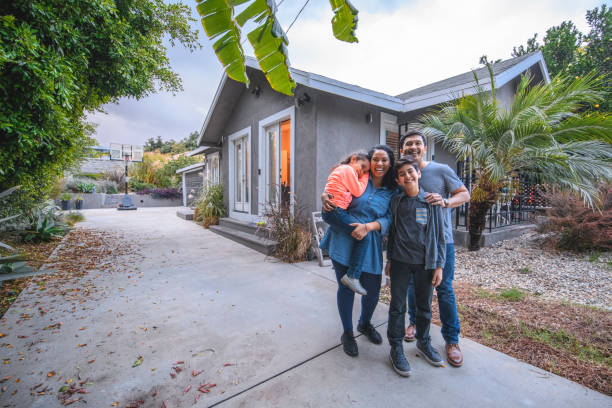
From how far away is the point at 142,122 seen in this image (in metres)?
37.3

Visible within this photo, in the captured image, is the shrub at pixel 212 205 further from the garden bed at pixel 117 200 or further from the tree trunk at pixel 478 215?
the garden bed at pixel 117 200

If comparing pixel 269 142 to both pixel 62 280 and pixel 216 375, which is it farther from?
pixel 216 375

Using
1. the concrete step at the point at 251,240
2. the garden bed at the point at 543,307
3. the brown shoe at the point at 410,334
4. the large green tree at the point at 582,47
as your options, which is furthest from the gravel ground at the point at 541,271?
the large green tree at the point at 582,47

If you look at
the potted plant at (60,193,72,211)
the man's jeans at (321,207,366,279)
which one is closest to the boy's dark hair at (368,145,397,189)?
the man's jeans at (321,207,366,279)

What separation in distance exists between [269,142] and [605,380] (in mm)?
6392

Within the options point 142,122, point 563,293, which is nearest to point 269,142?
point 563,293

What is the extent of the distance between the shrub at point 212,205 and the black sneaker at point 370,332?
7151 millimetres

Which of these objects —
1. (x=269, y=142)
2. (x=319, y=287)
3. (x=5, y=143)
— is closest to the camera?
(x=5, y=143)

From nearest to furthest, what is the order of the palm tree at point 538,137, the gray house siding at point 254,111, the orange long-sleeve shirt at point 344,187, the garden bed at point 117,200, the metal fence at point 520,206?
the orange long-sleeve shirt at point 344,187
the palm tree at point 538,137
the gray house siding at point 254,111
the metal fence at point 520,206
the garden bed at point 117,200

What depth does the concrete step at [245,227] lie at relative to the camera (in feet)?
18.8

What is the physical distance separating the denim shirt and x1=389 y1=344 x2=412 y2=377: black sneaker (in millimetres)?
559

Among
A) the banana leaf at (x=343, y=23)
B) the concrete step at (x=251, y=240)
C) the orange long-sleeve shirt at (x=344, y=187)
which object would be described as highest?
the banana leaf at (x=343, y=23)

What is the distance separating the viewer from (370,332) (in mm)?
2250

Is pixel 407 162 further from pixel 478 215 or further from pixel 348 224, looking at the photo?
pixel 478 215
